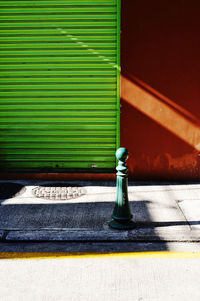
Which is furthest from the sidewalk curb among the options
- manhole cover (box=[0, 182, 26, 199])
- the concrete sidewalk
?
manhole cover (box=[0, 182, 26, 199])

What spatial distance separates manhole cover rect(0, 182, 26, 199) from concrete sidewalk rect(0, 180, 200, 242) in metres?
0.07

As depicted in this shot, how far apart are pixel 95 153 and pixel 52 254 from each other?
3.14 meters

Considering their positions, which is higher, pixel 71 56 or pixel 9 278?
A: pixel 71 56

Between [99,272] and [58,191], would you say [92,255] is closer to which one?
[99,272]

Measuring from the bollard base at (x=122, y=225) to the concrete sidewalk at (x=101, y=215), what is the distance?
63 millimetres

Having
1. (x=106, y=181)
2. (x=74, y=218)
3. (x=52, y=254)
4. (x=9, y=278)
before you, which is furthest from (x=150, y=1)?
(x=9, y=278)

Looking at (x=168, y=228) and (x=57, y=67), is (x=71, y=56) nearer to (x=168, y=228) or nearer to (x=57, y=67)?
(x=57, y=67)

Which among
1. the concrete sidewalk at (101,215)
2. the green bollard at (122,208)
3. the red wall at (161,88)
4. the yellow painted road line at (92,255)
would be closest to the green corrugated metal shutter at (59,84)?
the red wall at (161,88)

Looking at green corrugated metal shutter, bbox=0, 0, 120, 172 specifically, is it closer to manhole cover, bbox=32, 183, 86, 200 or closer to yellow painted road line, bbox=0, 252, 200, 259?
manhole cover, bbox=32, 183, 86, 200

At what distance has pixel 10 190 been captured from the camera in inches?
235

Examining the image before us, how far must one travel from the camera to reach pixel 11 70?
659 centimetres

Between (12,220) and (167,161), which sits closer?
(12,220)

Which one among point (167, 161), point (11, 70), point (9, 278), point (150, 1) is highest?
point (150, 1)

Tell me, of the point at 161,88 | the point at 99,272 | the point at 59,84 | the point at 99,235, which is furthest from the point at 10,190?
the point at 161,88
